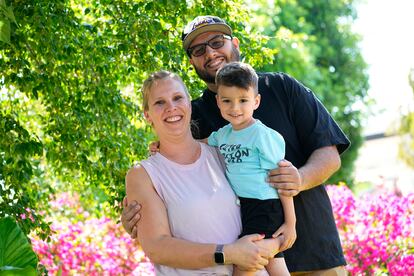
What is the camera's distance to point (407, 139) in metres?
25.8

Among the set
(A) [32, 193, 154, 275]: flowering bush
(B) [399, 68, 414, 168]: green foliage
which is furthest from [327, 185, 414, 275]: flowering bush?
(B) [399, 68, 414, 168]: green foliage

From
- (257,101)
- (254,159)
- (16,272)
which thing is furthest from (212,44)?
(16,272)

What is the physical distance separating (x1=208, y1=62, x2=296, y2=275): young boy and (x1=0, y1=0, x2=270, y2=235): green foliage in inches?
65.6

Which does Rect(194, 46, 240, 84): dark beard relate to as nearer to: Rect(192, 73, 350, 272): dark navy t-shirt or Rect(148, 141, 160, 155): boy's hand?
Rect(192, 73, 350, 272): dark navy t-shirt

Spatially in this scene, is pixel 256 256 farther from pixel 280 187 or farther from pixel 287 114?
pixel 287 114

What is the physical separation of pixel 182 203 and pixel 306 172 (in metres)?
0.63

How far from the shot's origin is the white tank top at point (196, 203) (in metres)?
3.53

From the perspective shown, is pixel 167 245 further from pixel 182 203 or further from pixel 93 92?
pixel 93 92

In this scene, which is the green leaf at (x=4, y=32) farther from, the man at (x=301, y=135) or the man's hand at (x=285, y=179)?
the man's hand at (x=285, y=179)

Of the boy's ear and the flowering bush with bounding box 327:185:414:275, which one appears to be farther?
the flowering bush with bounding box 327:185:414:275

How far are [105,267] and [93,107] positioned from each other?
2.75 metres

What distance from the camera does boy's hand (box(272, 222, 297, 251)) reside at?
11.9 ft

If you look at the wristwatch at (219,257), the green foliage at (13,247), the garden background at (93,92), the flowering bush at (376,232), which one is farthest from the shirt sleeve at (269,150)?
the flowering bush at (376,232)

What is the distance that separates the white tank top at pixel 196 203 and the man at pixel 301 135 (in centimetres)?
43
